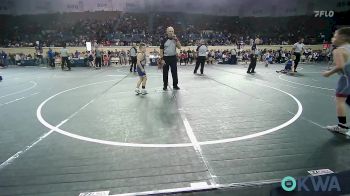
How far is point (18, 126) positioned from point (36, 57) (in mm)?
21764

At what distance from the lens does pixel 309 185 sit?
2691 millimetres

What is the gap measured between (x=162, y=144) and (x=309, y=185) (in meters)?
2.10

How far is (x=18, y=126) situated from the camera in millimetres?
5305

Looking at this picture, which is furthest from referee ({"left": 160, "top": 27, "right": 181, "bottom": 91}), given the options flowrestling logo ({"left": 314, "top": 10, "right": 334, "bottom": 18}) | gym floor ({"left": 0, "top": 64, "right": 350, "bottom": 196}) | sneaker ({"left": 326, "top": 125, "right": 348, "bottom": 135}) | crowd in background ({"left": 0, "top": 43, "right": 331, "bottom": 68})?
flowrestling logo ({"left": 314, "top": 10, "right": 334, "bottom": 18})

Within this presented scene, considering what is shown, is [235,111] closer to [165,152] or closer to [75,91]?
[165,152]

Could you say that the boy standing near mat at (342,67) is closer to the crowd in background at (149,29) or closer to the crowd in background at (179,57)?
the crowd in background at (179,57)

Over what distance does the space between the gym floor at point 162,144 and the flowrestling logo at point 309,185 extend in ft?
0.76

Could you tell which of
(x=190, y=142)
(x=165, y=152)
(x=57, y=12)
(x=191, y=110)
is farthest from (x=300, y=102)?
(x=57, y=12)

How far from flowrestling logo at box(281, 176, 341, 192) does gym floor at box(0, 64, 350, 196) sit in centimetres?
23

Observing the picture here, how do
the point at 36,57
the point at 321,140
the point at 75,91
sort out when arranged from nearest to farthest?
the point at 321,140
the point at 75,91
the point at 36,57

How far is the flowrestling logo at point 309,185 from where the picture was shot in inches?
104

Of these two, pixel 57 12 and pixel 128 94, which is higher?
pixel 57 12

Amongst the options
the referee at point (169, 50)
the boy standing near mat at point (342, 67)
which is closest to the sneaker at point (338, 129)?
the boy standing near mat at point (342, 67)

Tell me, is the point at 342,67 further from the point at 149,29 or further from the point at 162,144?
the point at 149,29
